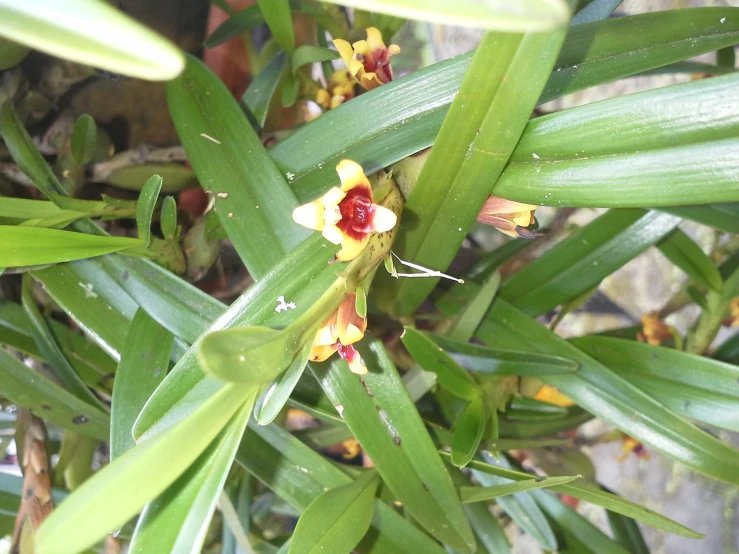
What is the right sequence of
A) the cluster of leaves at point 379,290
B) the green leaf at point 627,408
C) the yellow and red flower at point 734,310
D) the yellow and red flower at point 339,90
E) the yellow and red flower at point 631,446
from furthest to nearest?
the yellow and red flower at point 631,446 → the yellow and red flower at point 734,310 → the yellow and red flower at point 339,90 → the green leaf at point 627,408 → the cluster of leaves at point 379,290

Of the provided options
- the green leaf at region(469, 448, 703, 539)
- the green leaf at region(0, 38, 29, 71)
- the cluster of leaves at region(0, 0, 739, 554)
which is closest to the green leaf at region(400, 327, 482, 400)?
the cluster of leaves at region(0, 0, 739, 554)

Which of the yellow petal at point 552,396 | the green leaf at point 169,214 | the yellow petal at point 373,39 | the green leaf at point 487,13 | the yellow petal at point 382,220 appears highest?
the green leaf at point 487,13

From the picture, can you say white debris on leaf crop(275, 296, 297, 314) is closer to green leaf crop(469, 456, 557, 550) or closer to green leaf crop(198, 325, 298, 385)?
green leaf crop(198, 325, 298, 385)

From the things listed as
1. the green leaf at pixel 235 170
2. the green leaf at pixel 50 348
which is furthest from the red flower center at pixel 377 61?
the green leaf at pixel 50 348

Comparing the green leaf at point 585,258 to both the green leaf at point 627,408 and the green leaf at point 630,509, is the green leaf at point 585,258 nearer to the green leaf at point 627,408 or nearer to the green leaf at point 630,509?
the green leaf at point 627,408

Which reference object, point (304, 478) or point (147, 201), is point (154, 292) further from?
point (304, 478)
